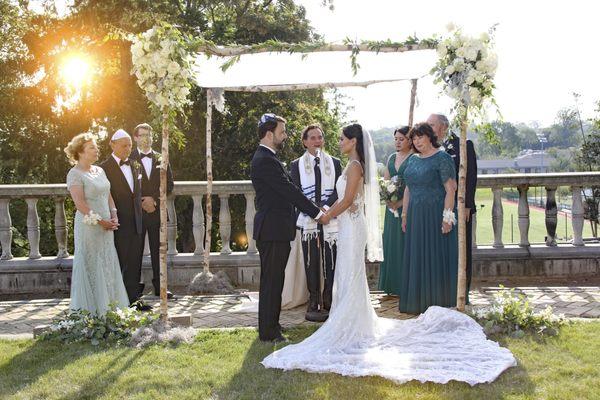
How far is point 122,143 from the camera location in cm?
729

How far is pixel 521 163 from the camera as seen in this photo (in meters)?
100

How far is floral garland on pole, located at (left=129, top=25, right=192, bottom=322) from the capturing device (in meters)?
5.80

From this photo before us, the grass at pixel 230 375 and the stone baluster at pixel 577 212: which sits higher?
the stone baluster at pixel 577 212

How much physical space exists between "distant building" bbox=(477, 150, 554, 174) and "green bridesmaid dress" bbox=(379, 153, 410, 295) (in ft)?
285

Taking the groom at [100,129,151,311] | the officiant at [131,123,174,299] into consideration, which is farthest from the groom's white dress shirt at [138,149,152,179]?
the groom at [100,129,151,311]

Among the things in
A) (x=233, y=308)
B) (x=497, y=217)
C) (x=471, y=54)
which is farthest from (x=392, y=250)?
(x=471, y=54)

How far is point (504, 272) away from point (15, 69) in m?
16.8

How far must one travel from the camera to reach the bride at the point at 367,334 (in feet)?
16.1

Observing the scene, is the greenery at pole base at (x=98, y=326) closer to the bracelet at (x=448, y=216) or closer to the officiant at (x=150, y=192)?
the officiant at (x=150, y=192)

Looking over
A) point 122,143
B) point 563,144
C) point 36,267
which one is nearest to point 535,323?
point 122,143

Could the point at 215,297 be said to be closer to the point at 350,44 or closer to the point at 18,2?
the point at 350,44

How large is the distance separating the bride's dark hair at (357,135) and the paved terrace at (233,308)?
6.24 ft

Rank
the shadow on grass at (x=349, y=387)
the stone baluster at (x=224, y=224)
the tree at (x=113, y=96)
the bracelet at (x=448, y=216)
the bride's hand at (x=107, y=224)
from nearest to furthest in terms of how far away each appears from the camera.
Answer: the shadow on grass at (x=349, y=387) < the bracelet at (x=448, y=216) < the bride's hand at (x=107, y=224) < the stone baluster at (x=224, y=224) < the tree at (x=113, y=96)

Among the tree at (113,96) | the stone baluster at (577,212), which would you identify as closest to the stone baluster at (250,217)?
the stone baluster at (577,212)
